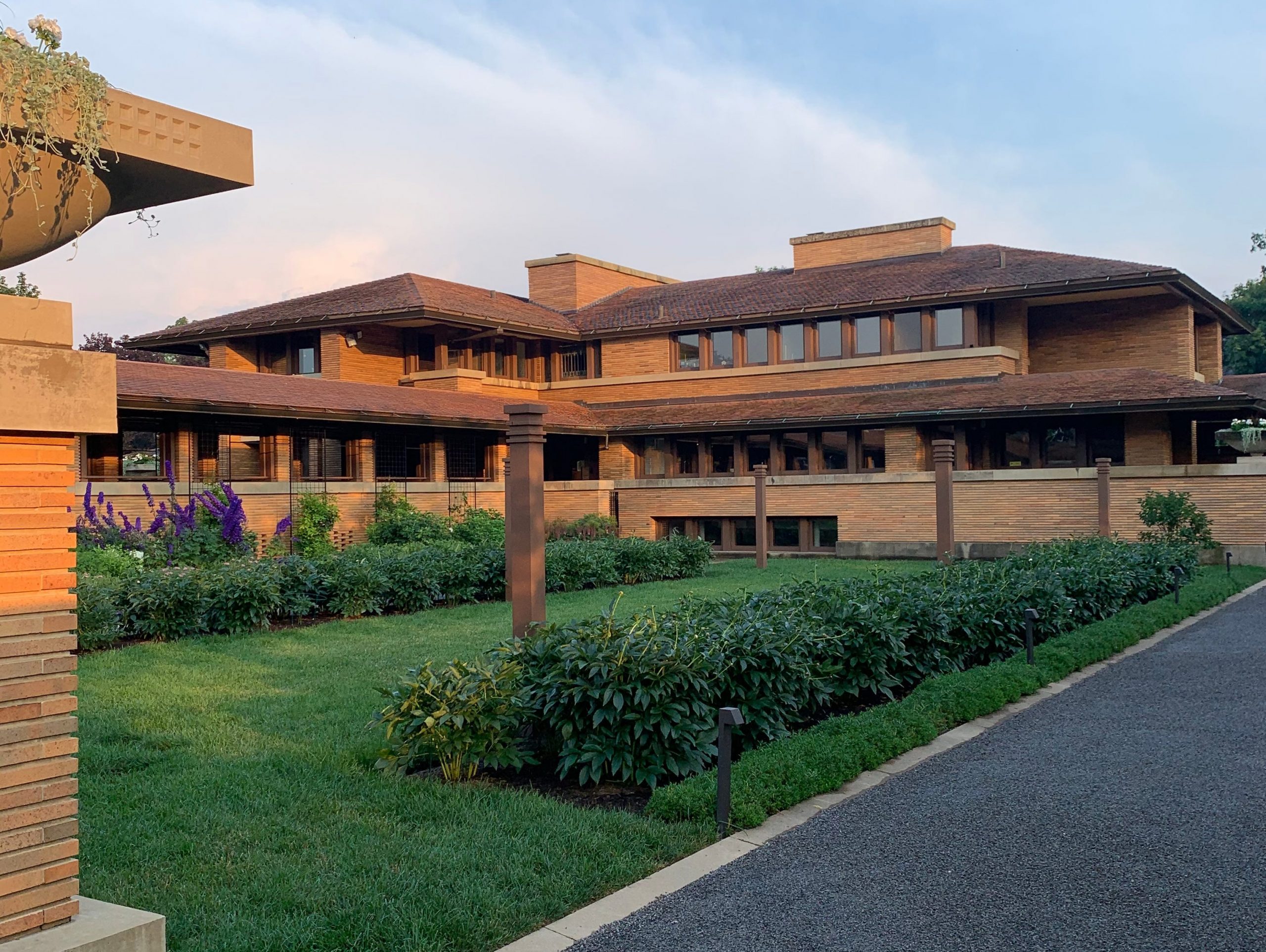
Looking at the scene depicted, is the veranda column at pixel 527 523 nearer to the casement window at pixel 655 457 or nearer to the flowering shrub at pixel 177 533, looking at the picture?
the flowering shrub at pixel 177 533

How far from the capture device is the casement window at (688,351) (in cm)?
3594

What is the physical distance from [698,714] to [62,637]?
409cm

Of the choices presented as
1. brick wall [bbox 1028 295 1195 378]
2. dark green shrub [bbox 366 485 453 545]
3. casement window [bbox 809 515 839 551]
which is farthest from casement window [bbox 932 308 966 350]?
dark green shrub [bbox 366 485 453 545]

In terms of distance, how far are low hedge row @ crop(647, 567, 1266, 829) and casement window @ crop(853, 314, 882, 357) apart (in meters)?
20.4

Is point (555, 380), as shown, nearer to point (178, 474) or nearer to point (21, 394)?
point (178, 474)

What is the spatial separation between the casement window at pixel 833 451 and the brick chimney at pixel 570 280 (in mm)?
13322

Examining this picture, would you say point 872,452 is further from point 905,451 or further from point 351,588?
point 351,588

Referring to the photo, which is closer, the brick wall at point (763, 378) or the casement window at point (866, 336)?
the brick wall at point (763, 378)

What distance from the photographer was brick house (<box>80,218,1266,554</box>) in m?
25.6

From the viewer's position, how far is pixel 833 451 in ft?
103

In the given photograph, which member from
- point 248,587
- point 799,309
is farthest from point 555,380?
point 248,587


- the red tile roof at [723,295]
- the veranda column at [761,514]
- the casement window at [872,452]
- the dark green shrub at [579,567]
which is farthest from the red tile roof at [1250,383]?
the dark green shrub at [579,567]

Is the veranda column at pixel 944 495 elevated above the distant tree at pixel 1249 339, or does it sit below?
below

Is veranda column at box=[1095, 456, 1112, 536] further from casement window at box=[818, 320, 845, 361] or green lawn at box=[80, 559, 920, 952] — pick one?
green lawn at box=[80, 559, 920, 952]
